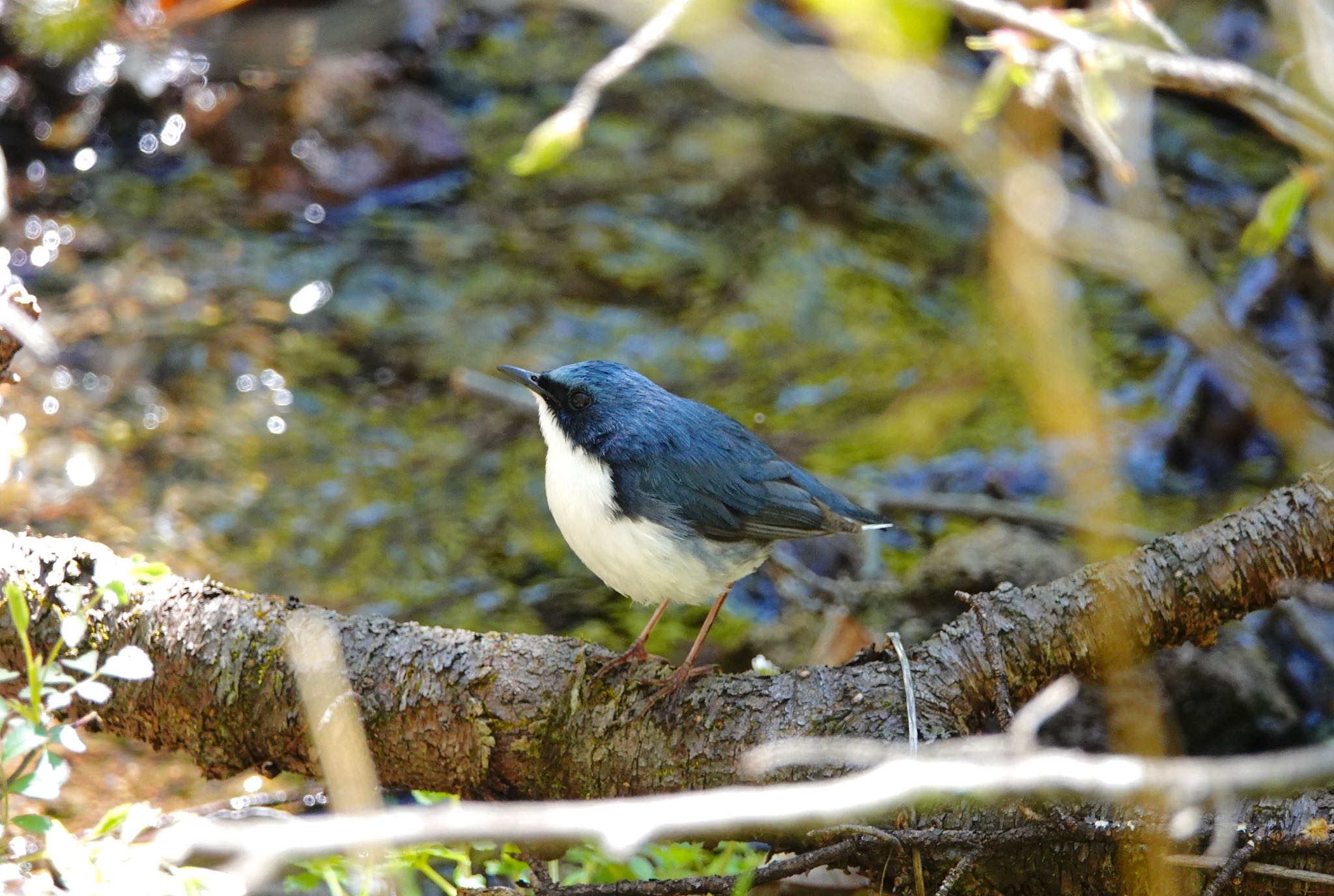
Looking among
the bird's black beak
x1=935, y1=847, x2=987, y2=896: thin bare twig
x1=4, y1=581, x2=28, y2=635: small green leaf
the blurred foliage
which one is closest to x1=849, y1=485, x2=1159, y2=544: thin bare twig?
the blurred foliage

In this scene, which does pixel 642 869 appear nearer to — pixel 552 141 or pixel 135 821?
pixel 135 821

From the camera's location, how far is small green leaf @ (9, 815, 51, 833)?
219cm

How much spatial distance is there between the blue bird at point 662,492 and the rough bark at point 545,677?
36 centimetres

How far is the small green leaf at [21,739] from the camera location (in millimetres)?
2129

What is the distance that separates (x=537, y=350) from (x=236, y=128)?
2.89 meters

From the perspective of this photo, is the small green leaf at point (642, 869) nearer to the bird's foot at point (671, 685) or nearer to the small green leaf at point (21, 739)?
the bird's foot at point (671, 685)

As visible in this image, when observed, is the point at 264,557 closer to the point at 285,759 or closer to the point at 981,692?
the point at 285,759

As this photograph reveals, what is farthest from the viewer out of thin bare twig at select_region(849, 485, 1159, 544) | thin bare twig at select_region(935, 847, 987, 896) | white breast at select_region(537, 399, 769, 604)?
thin bare twig at select_region(849, 485, 1159, 544)

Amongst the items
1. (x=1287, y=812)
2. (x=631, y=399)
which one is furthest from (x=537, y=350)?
(x=1287, y=812)

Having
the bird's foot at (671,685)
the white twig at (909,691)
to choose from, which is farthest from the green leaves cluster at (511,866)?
the white twig at (909,691)

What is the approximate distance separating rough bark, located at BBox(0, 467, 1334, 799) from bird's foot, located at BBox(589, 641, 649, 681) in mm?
60

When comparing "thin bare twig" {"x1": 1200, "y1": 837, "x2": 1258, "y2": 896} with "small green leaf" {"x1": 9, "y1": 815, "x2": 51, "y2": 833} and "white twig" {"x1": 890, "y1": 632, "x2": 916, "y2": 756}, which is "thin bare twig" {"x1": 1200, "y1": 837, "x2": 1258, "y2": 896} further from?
"small green leaf" {"x1": 9, "y1": 815, "x2": 51, "y2": 833}

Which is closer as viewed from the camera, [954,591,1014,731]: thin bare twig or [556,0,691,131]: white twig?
[556,0,691,131]: white twig

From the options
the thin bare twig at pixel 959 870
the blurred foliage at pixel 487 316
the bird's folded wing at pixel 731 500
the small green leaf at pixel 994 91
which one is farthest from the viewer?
the blurred foliage at pixel 487 316
